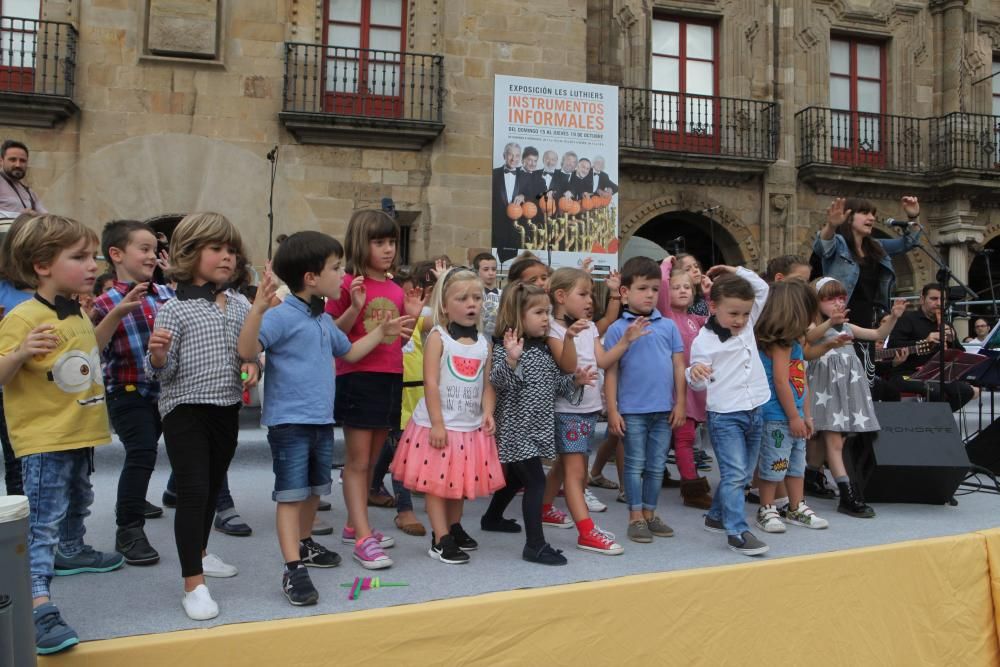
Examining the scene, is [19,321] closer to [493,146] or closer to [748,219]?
[493,146]

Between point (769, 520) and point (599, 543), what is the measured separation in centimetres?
113

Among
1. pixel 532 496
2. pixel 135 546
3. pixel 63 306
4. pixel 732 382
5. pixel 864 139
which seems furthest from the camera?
pixel 864 139

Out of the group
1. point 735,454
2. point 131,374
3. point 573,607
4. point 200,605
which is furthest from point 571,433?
point 131,374

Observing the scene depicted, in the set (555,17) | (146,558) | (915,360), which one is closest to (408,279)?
(146,558)

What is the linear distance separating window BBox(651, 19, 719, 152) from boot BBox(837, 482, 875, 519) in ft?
32.0

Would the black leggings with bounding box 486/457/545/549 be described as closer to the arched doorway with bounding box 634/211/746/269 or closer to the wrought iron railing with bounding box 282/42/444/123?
the wrought iron railing with bounding box 282/42/444/123

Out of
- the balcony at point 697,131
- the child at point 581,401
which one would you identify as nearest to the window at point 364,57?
the balcony at point 697,131

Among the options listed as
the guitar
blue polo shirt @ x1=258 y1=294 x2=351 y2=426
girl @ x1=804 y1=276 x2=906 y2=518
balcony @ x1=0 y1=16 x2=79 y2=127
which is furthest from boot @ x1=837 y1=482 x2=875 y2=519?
balcony @ x1=0 y1=16 x2=79 y2=127

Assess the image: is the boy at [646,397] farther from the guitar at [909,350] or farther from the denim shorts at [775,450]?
the guitar at [909,350]

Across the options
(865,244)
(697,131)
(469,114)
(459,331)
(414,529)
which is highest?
(697,131)

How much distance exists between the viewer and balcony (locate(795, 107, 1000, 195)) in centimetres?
1373

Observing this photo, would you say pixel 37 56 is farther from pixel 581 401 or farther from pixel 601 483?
pixel 581 401

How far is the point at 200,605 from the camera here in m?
2.62

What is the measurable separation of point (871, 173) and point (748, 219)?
242 cm
